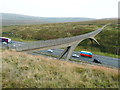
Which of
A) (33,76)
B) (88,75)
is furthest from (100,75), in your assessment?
(33,76)

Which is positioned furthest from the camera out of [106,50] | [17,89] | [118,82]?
[106,50]

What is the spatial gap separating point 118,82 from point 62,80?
4.85 meters

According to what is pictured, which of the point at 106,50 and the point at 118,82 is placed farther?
the point at 106,50

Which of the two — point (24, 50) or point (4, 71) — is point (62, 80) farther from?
point (24, 50)

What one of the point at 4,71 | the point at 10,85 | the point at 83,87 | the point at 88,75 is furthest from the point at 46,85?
the point at 88,75

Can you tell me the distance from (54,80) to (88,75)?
135 inches

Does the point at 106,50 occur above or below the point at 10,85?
below

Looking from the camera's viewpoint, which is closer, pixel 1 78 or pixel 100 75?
pixel 1 78

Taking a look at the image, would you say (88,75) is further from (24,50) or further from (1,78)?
(24,50)

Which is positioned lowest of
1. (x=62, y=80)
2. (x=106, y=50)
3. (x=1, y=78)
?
(x=106, y=50)

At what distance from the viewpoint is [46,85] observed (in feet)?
23.4

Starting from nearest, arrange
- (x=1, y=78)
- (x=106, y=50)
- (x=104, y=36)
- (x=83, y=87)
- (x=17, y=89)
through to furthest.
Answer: (x=17, y=89)
(x=1, y=78)
(x=83, y=87)
(x=106, y=50)
(x=104, y=36)

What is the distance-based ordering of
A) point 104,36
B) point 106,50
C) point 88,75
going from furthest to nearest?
1. point 104,36
2. point 106,50
3. point 88,75

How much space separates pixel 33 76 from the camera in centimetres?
796
